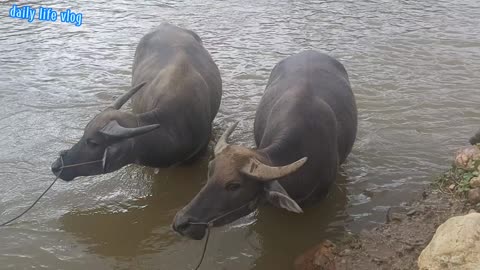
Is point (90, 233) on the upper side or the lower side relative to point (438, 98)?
lower

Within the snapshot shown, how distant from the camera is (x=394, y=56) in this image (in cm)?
971

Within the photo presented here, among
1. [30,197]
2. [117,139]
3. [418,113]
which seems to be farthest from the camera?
[418,113]

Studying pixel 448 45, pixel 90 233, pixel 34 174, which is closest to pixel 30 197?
pixel 34 174

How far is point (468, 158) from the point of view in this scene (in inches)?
208

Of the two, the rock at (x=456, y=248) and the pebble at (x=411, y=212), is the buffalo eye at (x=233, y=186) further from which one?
the pebble at (x=411, y=212)

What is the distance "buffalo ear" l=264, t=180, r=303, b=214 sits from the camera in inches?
152

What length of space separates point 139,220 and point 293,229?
5.14ft

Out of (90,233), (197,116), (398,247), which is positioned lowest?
(90,233)

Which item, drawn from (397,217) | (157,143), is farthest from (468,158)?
(157,143)

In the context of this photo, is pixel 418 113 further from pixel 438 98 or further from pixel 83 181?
pixel 83 181

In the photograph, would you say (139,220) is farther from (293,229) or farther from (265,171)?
(265,171)

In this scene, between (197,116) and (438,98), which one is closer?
(197,116)

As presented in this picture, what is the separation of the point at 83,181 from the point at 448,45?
741cm

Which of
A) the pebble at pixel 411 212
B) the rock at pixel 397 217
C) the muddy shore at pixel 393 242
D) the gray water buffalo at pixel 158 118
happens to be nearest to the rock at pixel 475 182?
the muddy shore at pixel 393 242
